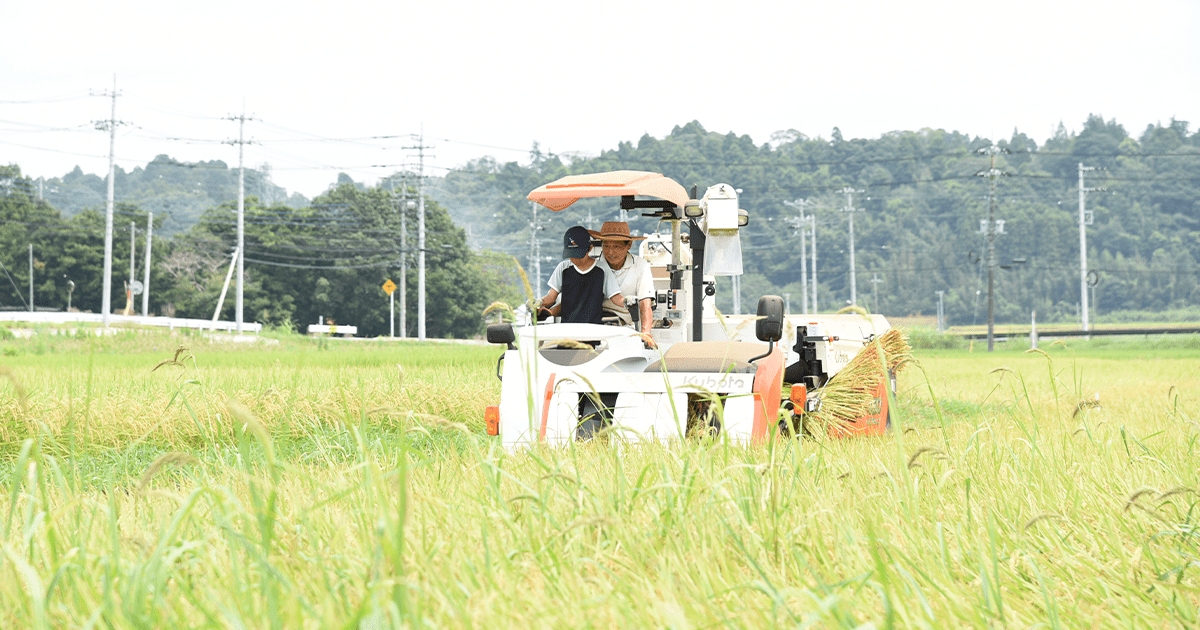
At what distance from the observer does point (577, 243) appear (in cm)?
723

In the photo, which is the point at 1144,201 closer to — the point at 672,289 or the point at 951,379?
the point at 951,379

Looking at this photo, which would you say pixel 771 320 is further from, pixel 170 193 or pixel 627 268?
pixel 170 193

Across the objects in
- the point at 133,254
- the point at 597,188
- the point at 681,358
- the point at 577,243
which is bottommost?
the point at 681,358

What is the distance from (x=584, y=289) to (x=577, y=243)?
1.38 ft

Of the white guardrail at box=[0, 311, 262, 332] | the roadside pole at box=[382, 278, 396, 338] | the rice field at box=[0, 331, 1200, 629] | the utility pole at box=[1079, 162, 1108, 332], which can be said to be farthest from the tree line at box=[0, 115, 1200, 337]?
the rice field at box=[0, 331, 1200, 629]

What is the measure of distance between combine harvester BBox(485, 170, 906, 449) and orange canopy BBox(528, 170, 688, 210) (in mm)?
11

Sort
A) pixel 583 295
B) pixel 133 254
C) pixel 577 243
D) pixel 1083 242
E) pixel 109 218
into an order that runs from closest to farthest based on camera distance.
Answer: pixel 577 243 < pixel 583 295 < pixel 109 218 < pixel 133 254 < pixel 1083 242

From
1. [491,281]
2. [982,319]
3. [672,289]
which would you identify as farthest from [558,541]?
[982,319]

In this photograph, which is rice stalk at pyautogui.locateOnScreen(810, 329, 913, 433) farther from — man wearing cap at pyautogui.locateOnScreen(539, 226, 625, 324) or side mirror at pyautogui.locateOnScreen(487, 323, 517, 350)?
side mirror at pyautogui.locateOnScreen(487, 323, 517, 350)

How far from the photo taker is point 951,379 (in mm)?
18188

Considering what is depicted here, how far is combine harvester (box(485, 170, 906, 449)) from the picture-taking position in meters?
5.80

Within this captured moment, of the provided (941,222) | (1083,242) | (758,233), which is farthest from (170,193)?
(1083,242)

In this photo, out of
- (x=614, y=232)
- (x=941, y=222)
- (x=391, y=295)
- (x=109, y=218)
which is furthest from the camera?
(x=941, y=222)

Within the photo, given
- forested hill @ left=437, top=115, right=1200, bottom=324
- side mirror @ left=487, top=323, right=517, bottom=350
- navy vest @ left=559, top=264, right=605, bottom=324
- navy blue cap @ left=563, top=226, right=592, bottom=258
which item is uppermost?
forested hill @ left=437, top=115, right=1200, bottom=324
